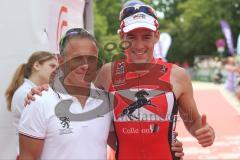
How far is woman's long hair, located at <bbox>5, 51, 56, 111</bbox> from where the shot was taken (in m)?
3.69

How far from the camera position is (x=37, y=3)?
3.90m

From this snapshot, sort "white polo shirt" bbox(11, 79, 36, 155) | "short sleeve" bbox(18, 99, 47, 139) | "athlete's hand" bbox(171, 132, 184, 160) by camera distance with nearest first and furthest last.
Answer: "short sleeve" bbox(18, 99, 47, 139), "athlete's hand" bbox(171, 132, 184, 160), "white polo shirt" bbox(11, 79, 36, 155)

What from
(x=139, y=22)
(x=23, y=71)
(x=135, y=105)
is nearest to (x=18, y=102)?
(x=23, y=71)

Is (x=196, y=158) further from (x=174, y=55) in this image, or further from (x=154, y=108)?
(x=174, y=55)

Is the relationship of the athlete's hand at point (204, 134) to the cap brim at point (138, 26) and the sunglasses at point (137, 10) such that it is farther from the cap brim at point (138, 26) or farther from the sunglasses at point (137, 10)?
the sunglasses at point (137, 10)

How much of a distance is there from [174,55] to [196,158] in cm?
4958

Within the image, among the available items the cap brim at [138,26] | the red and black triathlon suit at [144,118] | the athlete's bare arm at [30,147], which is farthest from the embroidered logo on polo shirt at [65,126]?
the cap brim at [138,26]

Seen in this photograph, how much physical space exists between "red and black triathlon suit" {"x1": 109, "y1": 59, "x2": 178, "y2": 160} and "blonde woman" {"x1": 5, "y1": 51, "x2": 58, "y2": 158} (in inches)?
48.5

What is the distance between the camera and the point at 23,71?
12.4 ft

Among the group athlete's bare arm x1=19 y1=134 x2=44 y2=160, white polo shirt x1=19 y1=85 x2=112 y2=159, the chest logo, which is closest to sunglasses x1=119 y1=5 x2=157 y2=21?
the chest logo

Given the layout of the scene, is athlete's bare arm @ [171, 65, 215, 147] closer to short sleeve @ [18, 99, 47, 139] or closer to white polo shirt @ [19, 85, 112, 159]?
white polo shirt @ [19, 85, 112, 159]

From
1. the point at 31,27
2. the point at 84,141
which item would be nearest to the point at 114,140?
the point at 84,141

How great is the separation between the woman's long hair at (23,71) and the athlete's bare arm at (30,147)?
1455 millimetres

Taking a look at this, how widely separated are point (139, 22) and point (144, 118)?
1.74 ft
